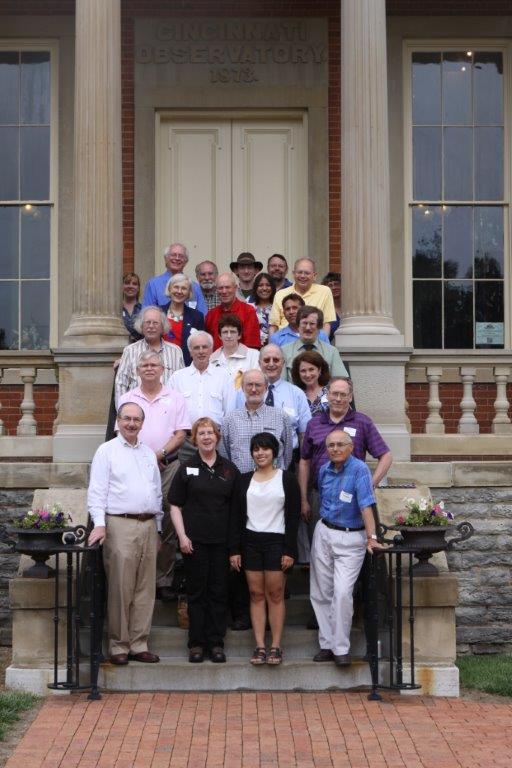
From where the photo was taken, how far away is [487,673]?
34.7ft

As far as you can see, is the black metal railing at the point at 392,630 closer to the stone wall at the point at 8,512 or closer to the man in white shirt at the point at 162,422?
the man in white shirt at the point at 162,422

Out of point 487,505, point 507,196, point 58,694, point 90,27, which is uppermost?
point 90,27

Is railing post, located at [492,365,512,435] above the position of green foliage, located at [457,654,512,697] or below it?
above

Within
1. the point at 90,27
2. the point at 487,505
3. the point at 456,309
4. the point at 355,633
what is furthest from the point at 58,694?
the point at 456,309

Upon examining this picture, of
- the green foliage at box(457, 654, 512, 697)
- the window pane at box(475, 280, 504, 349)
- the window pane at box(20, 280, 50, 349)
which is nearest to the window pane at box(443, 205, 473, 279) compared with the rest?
the window pane at box(475, 280, 504, 349)

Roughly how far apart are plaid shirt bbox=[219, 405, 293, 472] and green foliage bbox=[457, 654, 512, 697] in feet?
6.98

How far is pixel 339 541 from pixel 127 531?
1.47 meters

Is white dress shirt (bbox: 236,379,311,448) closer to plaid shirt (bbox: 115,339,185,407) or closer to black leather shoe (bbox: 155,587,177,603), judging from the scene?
plaid shirt (bbox: 115,339,185,407)

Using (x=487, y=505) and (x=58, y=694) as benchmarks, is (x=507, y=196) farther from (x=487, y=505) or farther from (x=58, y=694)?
(x=58, y=694)

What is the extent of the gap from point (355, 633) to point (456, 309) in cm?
603

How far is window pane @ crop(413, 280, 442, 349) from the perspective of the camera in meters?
15.2

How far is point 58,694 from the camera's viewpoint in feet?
31.9

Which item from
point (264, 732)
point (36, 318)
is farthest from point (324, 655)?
point (36, 318)

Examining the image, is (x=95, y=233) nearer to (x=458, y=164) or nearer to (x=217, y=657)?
(x=217, y=657)
